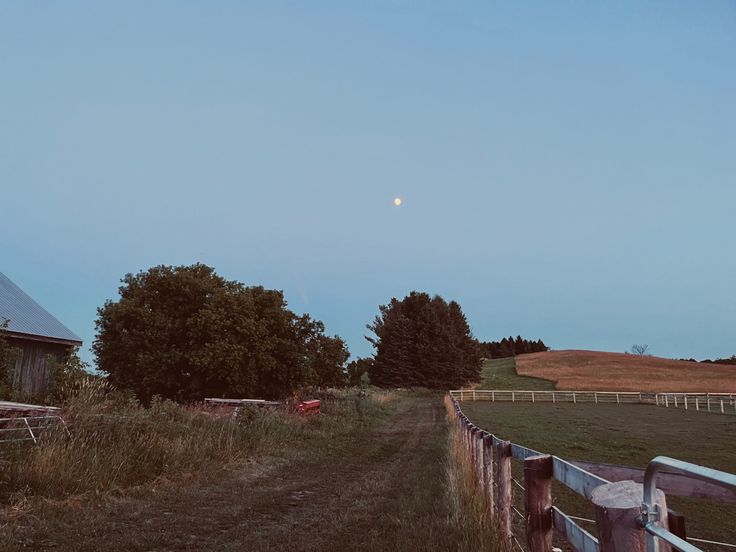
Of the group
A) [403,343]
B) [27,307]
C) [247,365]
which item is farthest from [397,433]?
[403,343]

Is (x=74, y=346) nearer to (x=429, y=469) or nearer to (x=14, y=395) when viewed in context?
(x=14, y=395)

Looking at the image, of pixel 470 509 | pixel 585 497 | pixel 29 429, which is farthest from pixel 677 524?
pixel 29 429

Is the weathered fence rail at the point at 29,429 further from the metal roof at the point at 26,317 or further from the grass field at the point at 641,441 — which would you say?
the metal roof at the point at 26,317

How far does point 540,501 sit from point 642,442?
1981cm

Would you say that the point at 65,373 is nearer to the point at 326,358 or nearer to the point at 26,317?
the point at 26,317

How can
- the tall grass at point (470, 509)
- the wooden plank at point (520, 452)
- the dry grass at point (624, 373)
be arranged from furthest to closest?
1. the dry grass at point (624, 373)
2. the tall grass at point (470, 509)
3. the wooden plank at point (520, 452)

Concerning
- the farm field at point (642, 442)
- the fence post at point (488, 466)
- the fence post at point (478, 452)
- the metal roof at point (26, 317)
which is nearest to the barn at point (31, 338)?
the metal roof at point (26, 317)

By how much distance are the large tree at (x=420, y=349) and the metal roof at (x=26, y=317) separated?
46516 millimetres

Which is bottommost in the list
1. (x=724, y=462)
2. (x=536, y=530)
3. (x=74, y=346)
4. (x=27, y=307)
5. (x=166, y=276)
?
(x=724, y=462)

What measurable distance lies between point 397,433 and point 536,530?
18.1 m

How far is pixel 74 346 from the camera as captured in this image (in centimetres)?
2228

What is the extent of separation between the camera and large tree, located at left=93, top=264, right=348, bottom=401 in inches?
1045

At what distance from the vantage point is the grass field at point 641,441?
10289mm

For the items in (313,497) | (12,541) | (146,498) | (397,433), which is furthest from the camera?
(397,433)
